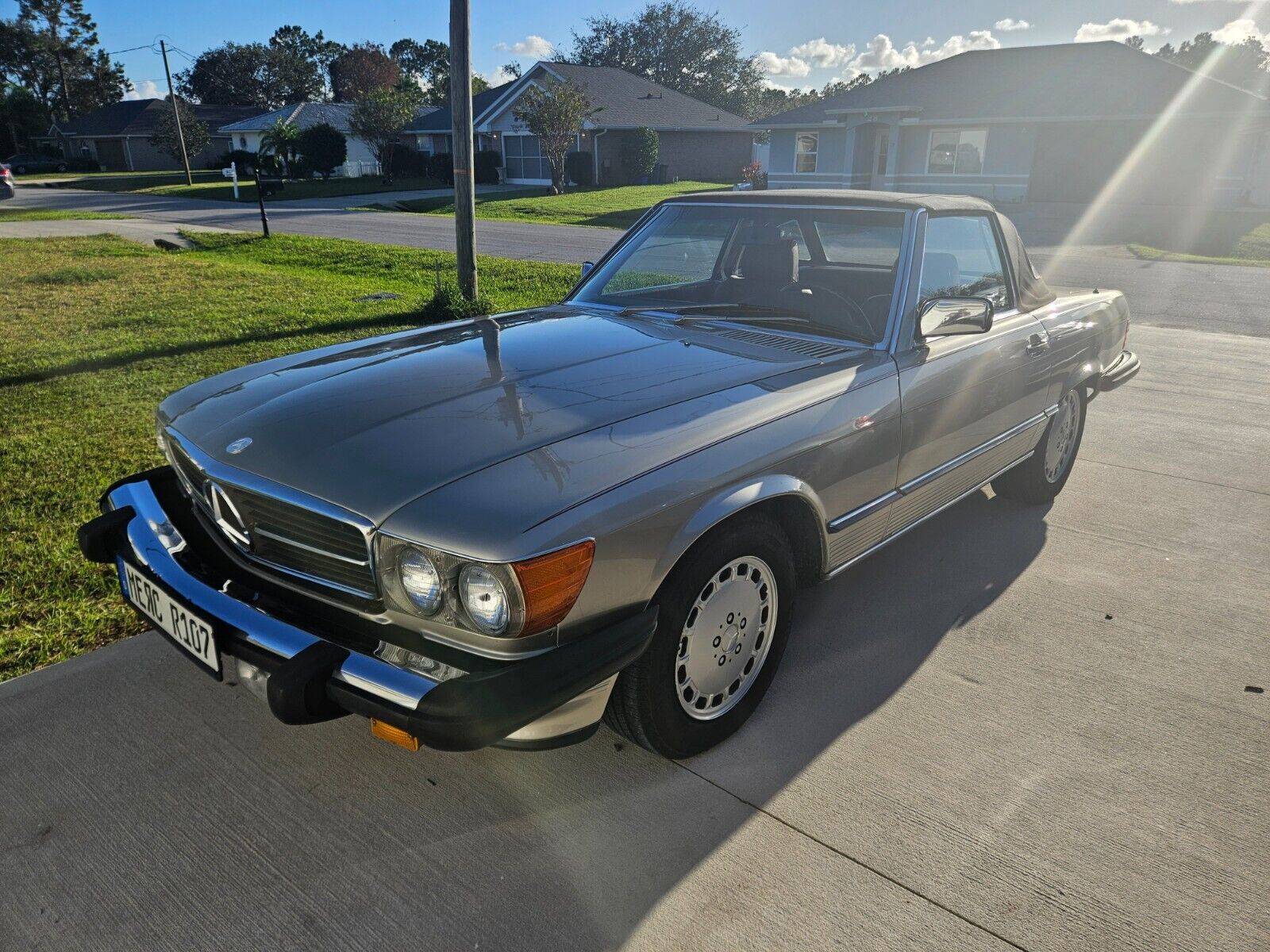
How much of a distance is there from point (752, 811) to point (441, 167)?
42.6 metres

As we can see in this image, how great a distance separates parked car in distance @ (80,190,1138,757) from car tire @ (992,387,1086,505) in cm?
50

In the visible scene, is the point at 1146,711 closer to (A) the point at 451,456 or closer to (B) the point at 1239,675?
(B) the point at 1239,675

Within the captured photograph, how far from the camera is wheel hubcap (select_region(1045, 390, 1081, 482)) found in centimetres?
452

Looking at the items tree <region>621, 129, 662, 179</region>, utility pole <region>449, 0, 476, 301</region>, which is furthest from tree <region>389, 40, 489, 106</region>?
utility pole <region>449, 0, 476, 301</region>

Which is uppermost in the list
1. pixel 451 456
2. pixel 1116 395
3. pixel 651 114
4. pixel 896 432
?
pixel 651 114

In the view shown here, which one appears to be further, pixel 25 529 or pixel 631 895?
pixel 25 529

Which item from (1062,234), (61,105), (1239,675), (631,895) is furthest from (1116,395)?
(61,105)

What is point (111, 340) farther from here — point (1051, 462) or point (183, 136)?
point (183, 136)

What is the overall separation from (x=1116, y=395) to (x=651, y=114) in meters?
36.6

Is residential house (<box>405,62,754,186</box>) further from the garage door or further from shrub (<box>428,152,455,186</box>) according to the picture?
shrub (<box>428,152,455,186</box>)

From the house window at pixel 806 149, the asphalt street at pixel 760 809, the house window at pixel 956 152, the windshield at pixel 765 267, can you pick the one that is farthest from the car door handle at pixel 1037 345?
the house window at pixel 806 149

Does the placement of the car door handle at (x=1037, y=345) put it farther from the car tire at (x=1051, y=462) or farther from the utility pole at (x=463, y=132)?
the utility pole at (x=463, y=132)

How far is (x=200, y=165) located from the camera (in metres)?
56.2

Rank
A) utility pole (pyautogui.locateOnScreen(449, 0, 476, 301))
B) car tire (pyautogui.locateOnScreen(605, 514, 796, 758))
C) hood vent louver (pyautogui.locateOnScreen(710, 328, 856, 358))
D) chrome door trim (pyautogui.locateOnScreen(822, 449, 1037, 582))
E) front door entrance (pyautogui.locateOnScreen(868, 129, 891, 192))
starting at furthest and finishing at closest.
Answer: front door entrance (pyautogui.locateOnScreen(868, 129, 891, 192)) → utility pole (pyautogui.locateOnScreen(449, 0, 476, 301)) → hood vent louver (pyautogui.locateOnScreen(710, 328, 856, 358)) → chrome door trim (pyautogui.locateOnScreen(822, 449, 1037, 582)) → car tire (pyautogui.locateOnScreen(605, 514, 796, 758))
